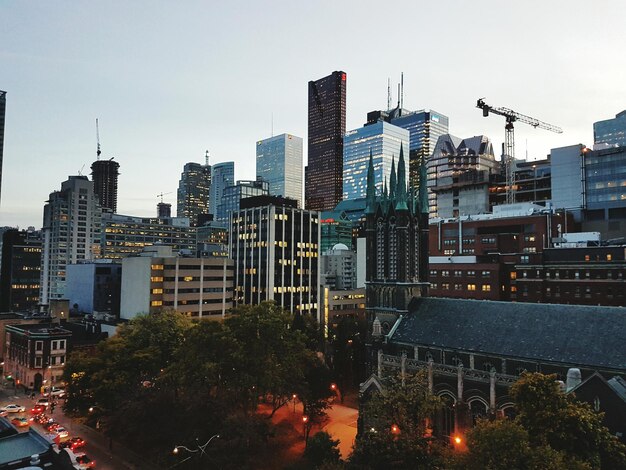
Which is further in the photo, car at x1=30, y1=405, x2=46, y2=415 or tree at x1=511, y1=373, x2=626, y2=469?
car at x1=30, y1=405, x2=46, y2=415

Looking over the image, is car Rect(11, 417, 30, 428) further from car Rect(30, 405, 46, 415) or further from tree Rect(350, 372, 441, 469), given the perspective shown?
tree Rect(350, 372, 441, 469)

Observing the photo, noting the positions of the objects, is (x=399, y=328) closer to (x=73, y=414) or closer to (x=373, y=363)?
(x=373, y=363)

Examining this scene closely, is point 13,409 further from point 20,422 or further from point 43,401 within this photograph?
point 20,422

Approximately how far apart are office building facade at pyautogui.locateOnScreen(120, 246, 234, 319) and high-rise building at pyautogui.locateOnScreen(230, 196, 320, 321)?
53.7ft

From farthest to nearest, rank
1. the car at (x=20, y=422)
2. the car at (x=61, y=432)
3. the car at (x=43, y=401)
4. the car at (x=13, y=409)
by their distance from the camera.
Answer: the car at (x=43, y=401) < the car at (x=13, y=409) < the car at (x=20, y=422) < the car at (x=61, y=432)

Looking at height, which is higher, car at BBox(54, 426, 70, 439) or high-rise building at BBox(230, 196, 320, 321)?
high-rise building at BBox(230, 196, 320, 321)

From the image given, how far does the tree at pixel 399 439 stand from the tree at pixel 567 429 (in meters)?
8.66

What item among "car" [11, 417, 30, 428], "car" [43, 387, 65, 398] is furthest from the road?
"car" [43, 387, 65, 398]

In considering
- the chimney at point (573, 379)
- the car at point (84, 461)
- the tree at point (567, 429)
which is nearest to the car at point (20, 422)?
the car at point (84, 461)

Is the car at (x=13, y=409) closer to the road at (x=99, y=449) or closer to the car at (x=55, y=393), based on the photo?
the road at (x=99, y=449)

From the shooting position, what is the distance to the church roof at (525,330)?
5138 centimetres

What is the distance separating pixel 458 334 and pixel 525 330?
8371mm

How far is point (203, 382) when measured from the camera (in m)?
62.6

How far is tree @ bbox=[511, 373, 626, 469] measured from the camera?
37.0m
